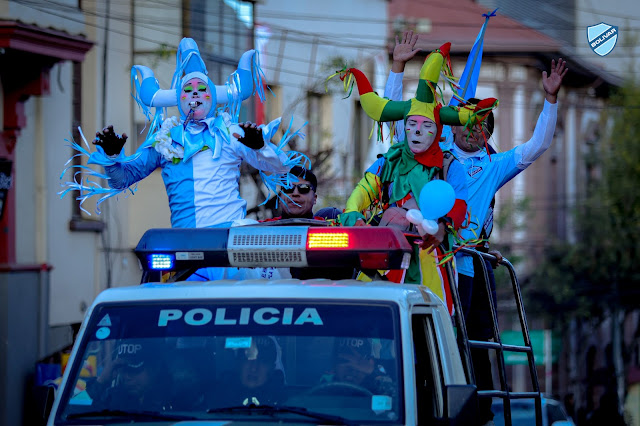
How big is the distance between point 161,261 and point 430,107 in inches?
69.7

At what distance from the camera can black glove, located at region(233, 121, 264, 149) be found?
6262mm

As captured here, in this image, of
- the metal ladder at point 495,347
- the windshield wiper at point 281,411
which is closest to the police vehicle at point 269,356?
the windshield wiper at point 281,411

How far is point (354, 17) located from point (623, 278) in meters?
10.9

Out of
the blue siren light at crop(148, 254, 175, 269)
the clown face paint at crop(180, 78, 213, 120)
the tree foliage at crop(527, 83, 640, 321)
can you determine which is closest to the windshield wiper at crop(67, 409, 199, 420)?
the blue siren light at crop(148, 254, 175, 269)

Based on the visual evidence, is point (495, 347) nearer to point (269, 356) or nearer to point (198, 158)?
point (269, 356)

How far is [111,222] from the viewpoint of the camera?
52.7ft

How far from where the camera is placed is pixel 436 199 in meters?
5.43

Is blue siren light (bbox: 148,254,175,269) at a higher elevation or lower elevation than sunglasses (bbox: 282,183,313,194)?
lower

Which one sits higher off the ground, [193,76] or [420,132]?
[193,76]

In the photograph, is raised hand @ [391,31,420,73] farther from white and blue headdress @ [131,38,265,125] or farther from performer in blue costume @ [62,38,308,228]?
white and blue headdress @ [131,38,265,125]

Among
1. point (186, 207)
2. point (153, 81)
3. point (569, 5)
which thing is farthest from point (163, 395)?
point (569, 5)

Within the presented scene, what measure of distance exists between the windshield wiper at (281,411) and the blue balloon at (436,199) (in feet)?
4.35

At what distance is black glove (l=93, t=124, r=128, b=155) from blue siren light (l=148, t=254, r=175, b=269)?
115 cm

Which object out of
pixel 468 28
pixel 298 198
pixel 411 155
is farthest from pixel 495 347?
pixel 468 28
